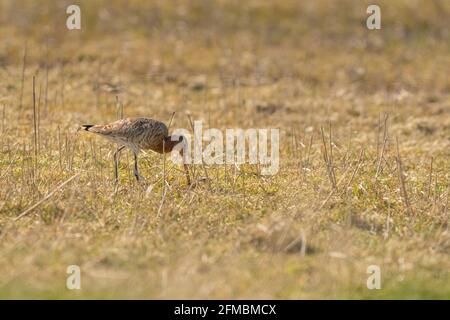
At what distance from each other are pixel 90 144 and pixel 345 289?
5.83 meters

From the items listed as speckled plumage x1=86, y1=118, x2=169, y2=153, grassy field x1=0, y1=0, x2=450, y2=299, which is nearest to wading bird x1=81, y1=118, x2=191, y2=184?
speckled plumage x1=86, y1=118, x2=169, y2=153

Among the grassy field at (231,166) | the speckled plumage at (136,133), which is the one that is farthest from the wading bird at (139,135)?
the grassy field at (231,166)

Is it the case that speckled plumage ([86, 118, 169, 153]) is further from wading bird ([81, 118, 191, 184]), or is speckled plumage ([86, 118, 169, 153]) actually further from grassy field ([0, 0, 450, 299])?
grassy field ([0, 0, 450, 299])

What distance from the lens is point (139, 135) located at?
9.73m

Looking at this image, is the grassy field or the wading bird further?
the wading bird

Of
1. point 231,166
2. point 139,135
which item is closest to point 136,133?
point 139,135

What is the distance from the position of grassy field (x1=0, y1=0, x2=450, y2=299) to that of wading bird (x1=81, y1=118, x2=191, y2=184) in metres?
0.36

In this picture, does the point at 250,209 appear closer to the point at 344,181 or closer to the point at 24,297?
the point at 344,181

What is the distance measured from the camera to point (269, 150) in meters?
12.0

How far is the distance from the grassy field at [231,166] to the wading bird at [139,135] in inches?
14.3

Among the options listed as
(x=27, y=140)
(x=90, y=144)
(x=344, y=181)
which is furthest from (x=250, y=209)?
(x=27, y=140)

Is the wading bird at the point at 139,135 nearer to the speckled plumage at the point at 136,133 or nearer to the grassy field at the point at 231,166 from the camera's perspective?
the speckled plumage at the point at 136,133

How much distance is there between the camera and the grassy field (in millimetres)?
6938

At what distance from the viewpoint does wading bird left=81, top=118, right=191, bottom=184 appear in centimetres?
973
